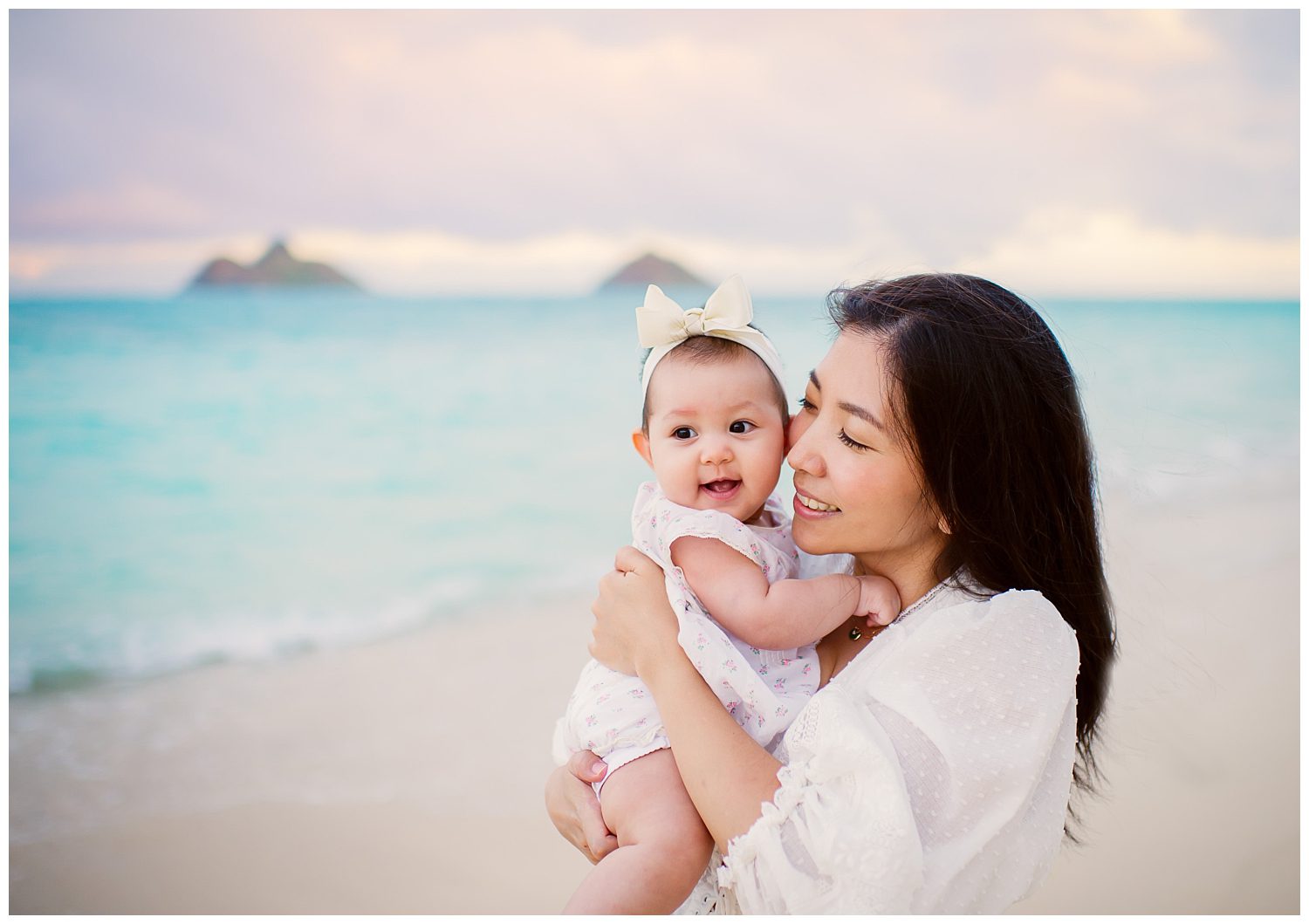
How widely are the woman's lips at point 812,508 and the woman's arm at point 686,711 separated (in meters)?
0.29

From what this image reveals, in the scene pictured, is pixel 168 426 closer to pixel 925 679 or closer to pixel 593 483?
pixel 593 483

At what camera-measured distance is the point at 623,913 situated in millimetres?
1579

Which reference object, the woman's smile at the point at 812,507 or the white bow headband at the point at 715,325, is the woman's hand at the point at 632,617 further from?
the white bow headband at the point at 715,325

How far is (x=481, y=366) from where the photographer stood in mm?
15586

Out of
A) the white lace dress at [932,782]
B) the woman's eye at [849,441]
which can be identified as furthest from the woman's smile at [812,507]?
the white lace dress at [932,782]

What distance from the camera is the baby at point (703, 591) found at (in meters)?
1.65

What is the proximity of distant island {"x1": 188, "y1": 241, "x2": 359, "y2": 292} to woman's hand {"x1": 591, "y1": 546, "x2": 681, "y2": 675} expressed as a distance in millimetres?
16153

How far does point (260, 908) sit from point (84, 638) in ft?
11.3

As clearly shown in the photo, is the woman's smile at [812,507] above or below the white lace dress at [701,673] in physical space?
above

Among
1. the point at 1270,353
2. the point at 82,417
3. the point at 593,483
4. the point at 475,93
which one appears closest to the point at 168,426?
the point at 82,417

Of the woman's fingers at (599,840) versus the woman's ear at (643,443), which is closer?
the woman's fingers at (599,840)

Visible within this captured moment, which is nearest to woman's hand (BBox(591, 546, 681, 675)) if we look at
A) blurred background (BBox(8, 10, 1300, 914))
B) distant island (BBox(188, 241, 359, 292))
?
blurred background (BBox(8, 10, 1300, 914))

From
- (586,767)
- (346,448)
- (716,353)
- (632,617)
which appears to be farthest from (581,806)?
(346,448)

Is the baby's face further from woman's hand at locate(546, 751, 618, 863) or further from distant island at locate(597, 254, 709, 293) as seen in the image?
distant island at locate(597, 254, 709, 293)
